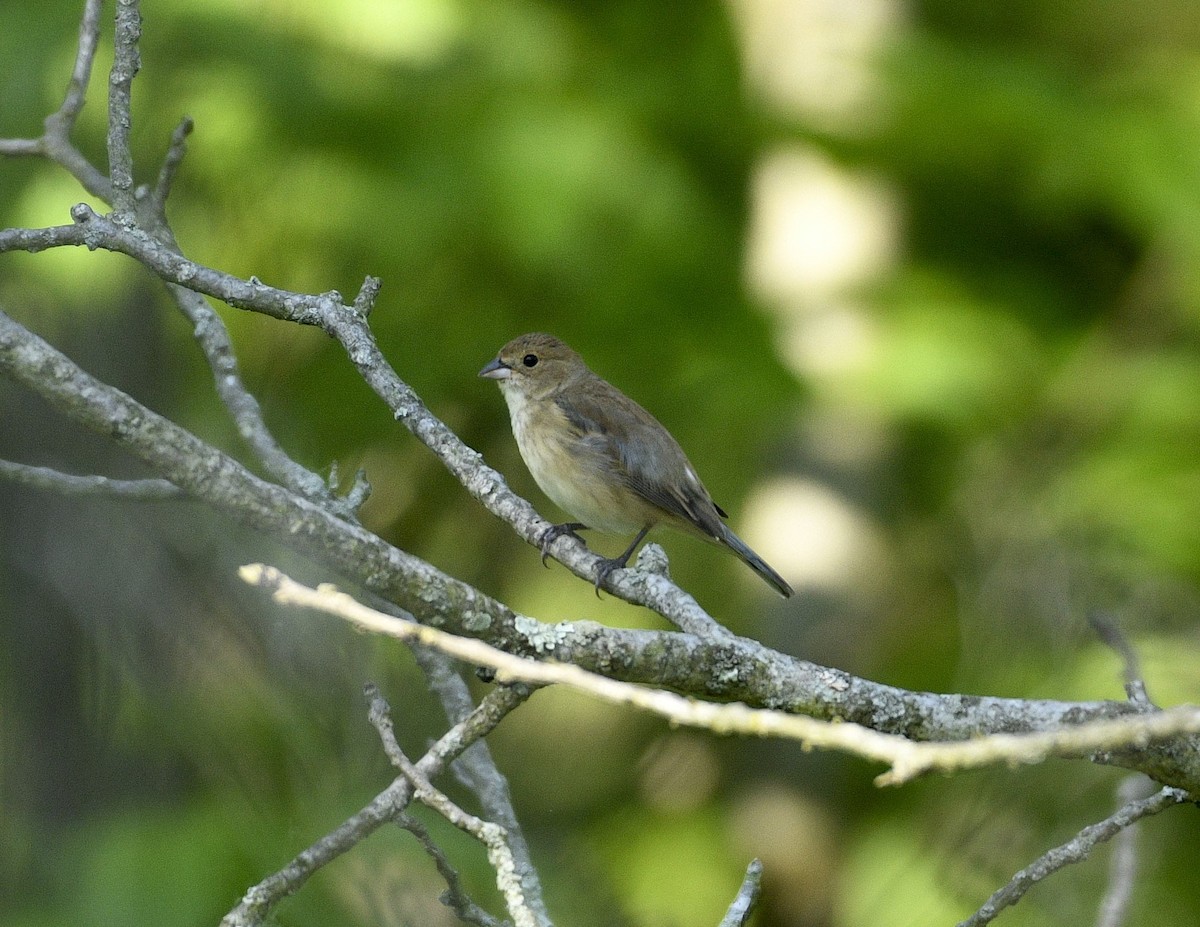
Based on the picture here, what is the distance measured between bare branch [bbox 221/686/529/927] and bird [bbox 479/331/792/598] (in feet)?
9.28

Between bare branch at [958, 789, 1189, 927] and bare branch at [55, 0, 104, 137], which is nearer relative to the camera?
bare branch at [958, 789, 1189, 927]

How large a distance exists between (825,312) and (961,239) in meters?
1.14

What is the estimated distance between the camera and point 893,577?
27.3 feet

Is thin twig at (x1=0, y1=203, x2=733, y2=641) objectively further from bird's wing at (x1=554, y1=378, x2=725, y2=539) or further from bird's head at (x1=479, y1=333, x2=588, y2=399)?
bird's head at (x1=479, y1=333, x2=588, y2=399)

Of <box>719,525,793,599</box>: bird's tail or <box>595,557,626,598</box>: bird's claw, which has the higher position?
<box>719,525,793,599</box>: bird's tail

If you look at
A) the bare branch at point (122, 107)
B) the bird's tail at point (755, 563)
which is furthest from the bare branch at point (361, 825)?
the bird's tail at point (755, 563)

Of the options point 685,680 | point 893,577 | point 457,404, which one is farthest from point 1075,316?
point 685,680

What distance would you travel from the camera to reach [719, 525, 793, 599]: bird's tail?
16.3 feet

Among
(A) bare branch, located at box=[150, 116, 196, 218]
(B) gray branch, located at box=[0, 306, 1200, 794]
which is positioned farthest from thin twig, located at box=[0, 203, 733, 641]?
(A) bare branch, located at box=[150, 116, 196, 218]

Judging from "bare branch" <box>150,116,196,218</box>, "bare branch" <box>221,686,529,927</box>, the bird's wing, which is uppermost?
the bird's wing

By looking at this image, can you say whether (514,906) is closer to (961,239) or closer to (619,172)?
(619,172)

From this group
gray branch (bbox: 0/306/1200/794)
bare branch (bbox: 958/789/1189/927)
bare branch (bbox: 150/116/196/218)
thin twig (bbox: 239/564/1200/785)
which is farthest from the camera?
bare branch (bbox: 150/116/196/218)

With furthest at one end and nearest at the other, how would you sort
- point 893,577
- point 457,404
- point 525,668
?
point 893,577
point 457,404
point 525,668

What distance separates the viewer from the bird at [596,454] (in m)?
5.31
